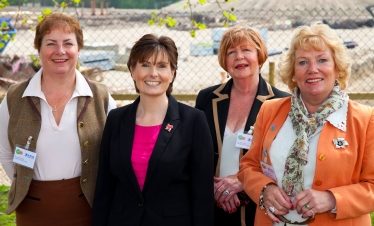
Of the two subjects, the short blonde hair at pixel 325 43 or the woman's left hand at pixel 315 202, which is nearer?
the woman's left hand at pixel 315 202

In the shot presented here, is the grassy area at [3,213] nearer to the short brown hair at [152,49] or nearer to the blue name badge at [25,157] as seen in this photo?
the blue name badge at [25,157]

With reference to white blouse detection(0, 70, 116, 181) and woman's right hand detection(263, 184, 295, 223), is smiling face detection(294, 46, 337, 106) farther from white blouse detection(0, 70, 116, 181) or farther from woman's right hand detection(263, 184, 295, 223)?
white blouse detection(0, 70, 116, 181)

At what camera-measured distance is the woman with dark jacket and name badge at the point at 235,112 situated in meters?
3.51

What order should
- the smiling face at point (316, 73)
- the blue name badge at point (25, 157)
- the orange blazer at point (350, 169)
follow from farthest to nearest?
1. the blue name badge at point (25, 157)
2. the smiling face at point (316, 73)
3. the orange blazer at point (350, 169)

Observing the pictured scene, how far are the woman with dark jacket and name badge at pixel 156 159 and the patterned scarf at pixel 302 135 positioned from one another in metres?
0.51

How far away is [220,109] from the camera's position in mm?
3672

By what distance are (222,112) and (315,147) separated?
0.95 meters

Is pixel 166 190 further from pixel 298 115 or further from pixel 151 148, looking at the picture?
pixel 298 115

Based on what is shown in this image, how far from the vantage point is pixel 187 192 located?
10.4 feet

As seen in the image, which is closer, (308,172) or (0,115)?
(308,172)

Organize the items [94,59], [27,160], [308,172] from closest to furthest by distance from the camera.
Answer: [308,172] < [27,160] < [94,59]

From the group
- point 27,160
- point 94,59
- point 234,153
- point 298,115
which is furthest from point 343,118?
point 94,59

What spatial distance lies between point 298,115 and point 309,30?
18.2 inches

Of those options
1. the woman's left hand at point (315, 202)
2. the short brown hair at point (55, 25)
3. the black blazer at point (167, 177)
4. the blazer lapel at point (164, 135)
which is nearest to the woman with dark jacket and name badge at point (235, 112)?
the black blazer at point (167, 177)
